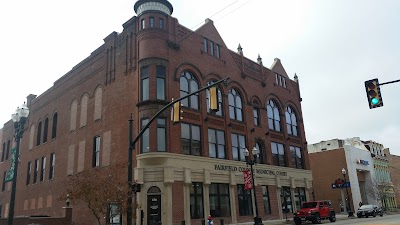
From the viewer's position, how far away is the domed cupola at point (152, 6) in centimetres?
3100

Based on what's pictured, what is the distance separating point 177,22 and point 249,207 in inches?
691

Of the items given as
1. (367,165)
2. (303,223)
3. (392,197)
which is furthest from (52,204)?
(392,197)

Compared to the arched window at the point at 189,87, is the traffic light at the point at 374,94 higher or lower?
lower

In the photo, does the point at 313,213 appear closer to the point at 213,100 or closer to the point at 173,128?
the point at 173,128

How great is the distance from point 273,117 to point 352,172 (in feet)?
75.8

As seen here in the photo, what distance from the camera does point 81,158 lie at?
117 ft

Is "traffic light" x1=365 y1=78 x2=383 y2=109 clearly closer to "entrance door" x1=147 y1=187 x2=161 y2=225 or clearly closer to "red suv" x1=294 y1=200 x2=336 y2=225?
"entrance door" x1=147 y1=187 x2=161 y2=225

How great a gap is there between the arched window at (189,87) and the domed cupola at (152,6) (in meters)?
5.56

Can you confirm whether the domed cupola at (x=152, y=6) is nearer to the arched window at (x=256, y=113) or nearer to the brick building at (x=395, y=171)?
the arched window at (x=256, y=113)

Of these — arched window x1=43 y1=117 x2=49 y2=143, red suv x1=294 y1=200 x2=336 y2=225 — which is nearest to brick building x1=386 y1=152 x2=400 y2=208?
red suv x1=294 y1=200 x2=336 y2=225

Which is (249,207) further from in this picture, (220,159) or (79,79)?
(79,79)

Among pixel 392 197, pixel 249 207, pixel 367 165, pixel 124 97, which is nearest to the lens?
pixel 124 97

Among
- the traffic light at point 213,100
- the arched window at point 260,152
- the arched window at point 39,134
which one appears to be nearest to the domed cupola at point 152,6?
the arched window at point 260,152

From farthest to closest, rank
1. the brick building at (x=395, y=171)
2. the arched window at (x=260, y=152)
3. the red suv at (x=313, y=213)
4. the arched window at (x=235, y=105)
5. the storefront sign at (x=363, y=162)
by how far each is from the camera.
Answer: the brick building at (x=395, y=171) → the storefront sign at (x=363, y=162) → the arched window at (x=260, y=152) → the arched window at (x=235, y=105) → the red suv at (x=313, y=213)
